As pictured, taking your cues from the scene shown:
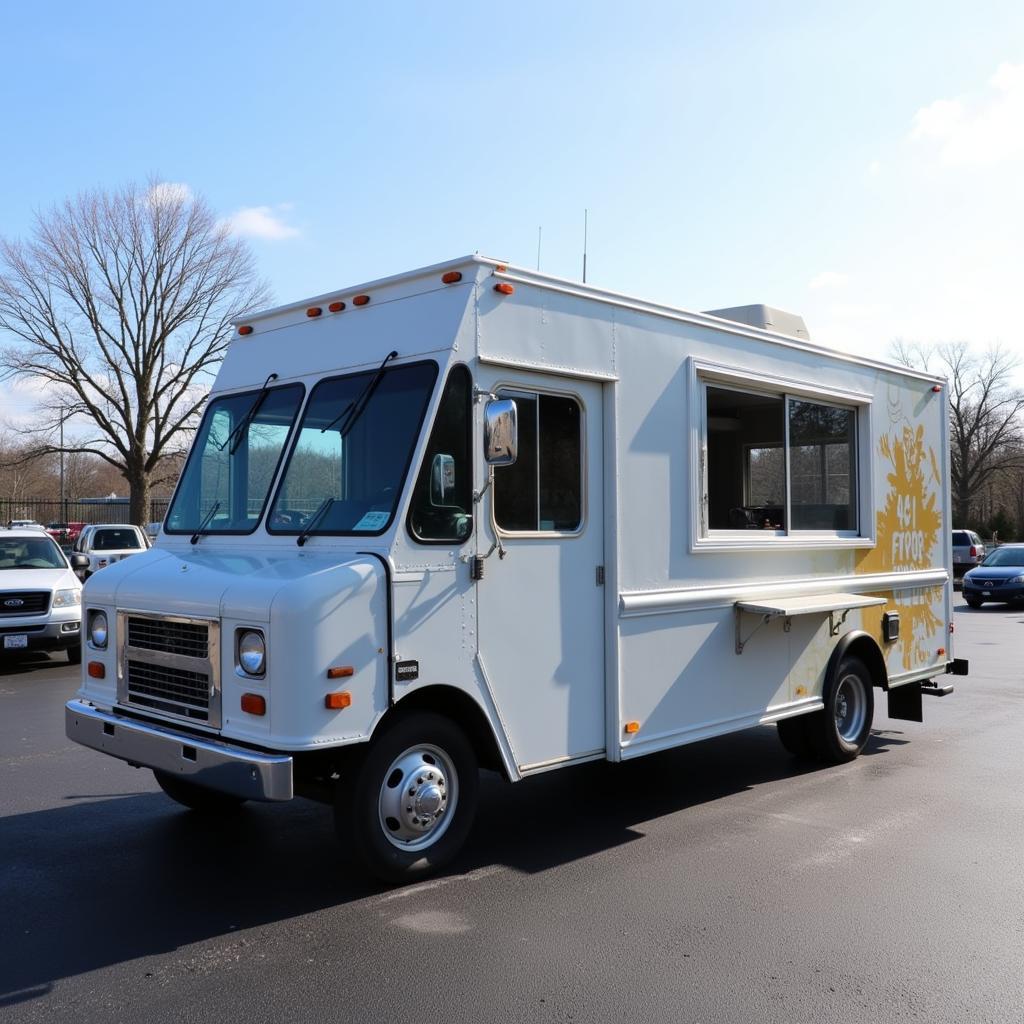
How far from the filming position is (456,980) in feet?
13.3

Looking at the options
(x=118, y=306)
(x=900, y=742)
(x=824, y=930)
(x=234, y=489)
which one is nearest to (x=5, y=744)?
(x=234, y=489)

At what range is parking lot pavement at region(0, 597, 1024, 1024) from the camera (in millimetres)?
3926

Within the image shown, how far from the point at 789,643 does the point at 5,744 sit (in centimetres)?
622

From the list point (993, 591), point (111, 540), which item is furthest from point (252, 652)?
point (993, 591)

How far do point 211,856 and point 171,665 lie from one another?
47.2 inches

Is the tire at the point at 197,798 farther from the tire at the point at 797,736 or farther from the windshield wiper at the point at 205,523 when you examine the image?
the tire at the point at 797,736

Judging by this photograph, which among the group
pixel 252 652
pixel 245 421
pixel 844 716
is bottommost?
pixel 844 716

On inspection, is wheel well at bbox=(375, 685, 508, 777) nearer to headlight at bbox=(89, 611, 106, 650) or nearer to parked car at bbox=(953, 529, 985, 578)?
headlight at bbox=(89, 611, 106, 650)

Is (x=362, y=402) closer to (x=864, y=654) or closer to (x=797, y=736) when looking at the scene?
(x=797, y=736)

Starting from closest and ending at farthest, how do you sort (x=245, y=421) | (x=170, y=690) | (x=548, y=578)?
1. (x=170, y=690)
2. (x=548, y=578)
3. (x=245, y=421)

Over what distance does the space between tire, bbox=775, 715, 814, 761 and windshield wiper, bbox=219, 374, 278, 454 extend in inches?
175

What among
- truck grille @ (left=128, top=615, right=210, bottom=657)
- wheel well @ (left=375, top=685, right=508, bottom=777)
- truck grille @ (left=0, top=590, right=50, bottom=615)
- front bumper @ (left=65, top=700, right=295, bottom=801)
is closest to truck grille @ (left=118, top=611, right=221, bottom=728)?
Result: truck grille @ (left=128, top=615, right=210, bottom=657)

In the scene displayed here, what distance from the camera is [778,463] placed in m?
7.37

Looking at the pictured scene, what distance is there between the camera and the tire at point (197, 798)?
618 centimetres
